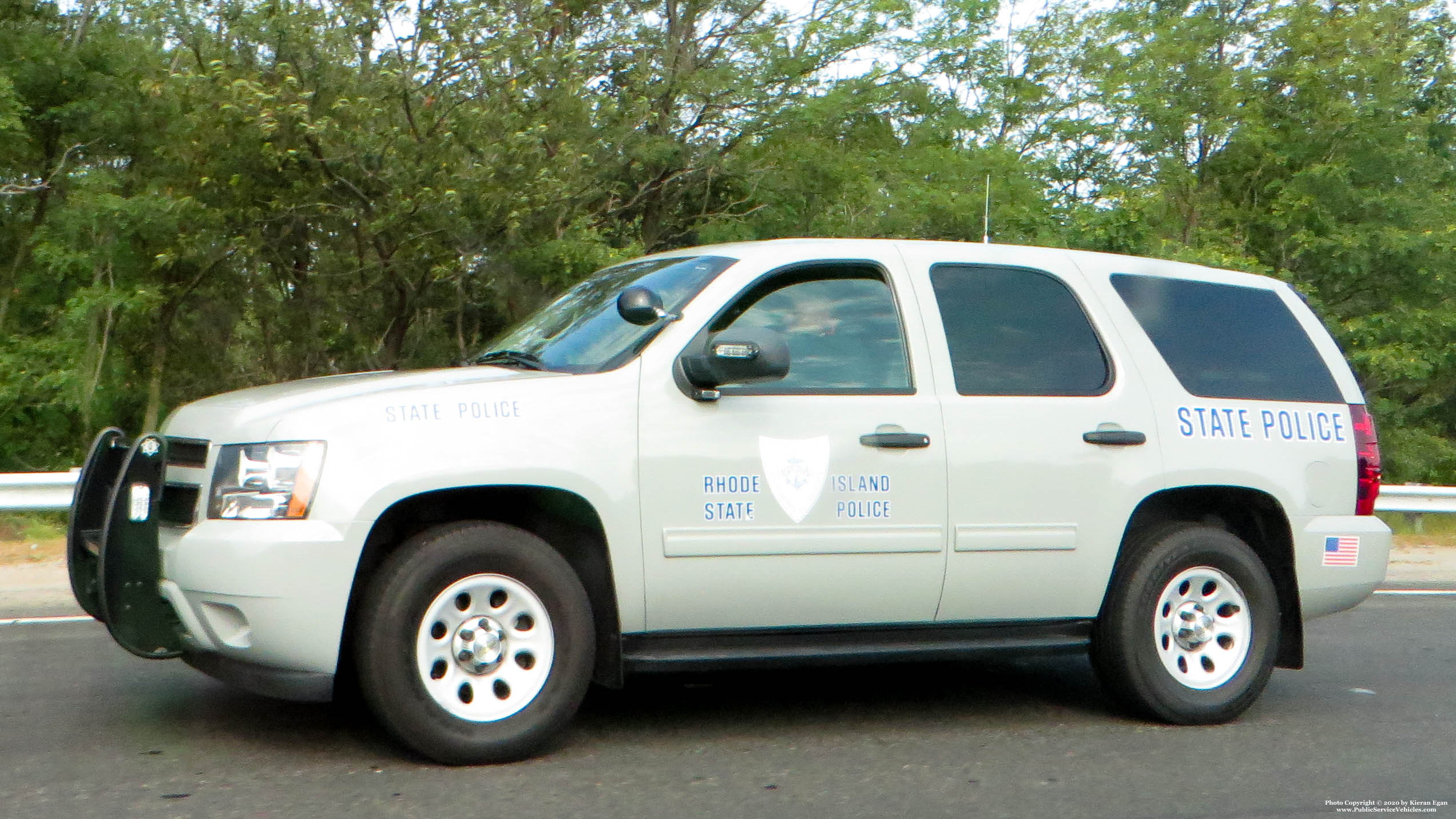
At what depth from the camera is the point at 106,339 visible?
19.5 metres

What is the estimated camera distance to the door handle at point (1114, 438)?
223 inches

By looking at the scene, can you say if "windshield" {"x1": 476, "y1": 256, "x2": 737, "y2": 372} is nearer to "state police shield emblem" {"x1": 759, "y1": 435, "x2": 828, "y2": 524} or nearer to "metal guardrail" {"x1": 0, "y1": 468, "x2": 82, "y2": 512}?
"state police shield emblem" {"x1": 759, "y1": 435, "x2": 828, "y2": 524}

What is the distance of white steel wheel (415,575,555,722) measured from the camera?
4.80 m

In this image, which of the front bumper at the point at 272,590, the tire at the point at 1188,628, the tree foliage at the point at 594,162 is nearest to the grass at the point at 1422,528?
the tree foliage at the point at 594,162

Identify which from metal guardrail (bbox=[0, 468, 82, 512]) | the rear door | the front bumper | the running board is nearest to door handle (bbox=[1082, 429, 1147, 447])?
the rear door

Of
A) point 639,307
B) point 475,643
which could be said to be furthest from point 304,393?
point 639,307

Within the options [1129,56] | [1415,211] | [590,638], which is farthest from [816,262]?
[1415,211]

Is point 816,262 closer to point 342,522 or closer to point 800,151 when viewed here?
point 342,522

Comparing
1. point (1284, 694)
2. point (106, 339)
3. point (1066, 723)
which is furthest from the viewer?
point (106, 339)

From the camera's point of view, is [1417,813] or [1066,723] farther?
[1066,723]

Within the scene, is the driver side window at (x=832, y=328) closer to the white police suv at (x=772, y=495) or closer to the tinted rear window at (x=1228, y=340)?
the white police suv at (x=772, y=495)

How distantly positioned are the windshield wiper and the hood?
54 millimetres

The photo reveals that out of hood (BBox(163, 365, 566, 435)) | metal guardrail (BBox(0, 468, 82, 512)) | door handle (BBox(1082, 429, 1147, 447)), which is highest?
hood (BBox(163, 365, 566, 435))

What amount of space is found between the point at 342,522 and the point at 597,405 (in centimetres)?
91
